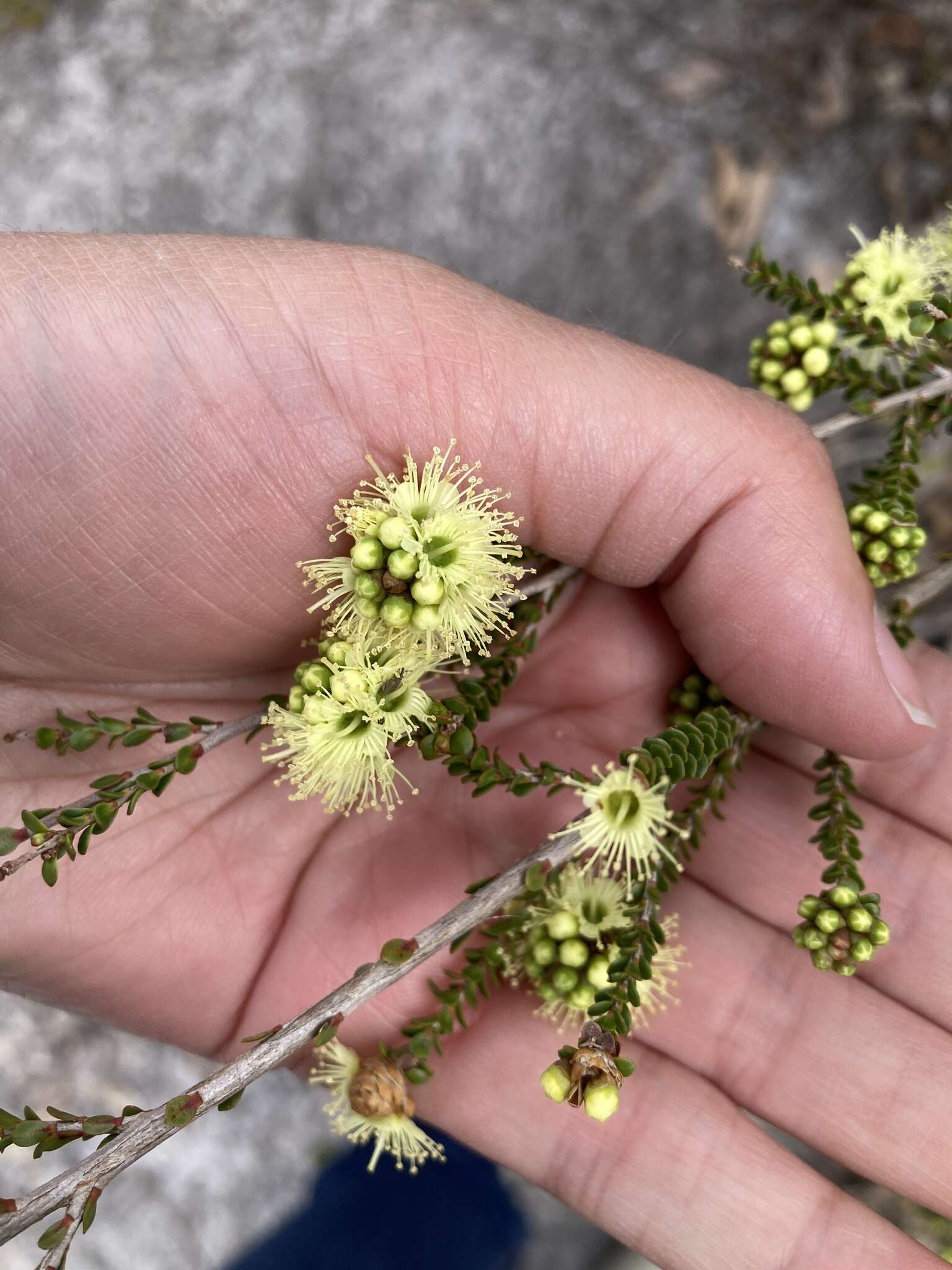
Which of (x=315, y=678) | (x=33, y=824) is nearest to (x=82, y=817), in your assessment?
(x=33, y=824)

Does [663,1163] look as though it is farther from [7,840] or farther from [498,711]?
[7,840]

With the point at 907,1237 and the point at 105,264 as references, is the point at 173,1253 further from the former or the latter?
the point at 105,264

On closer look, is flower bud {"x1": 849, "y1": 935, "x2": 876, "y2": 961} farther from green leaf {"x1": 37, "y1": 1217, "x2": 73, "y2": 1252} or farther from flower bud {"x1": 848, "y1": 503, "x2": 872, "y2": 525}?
green leaf {"x1": 37, "y1": 1217, "x2": 73, "y2": 1252}

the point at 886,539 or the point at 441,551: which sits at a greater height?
the point at 886,539

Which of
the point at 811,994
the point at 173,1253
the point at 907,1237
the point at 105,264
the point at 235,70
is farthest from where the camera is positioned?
the point at 173,1253

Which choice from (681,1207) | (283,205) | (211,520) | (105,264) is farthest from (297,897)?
(283,205)

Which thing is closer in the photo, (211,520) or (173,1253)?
(211,520)

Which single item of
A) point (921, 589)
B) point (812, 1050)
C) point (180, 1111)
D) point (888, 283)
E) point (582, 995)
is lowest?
point (180, 1111)
